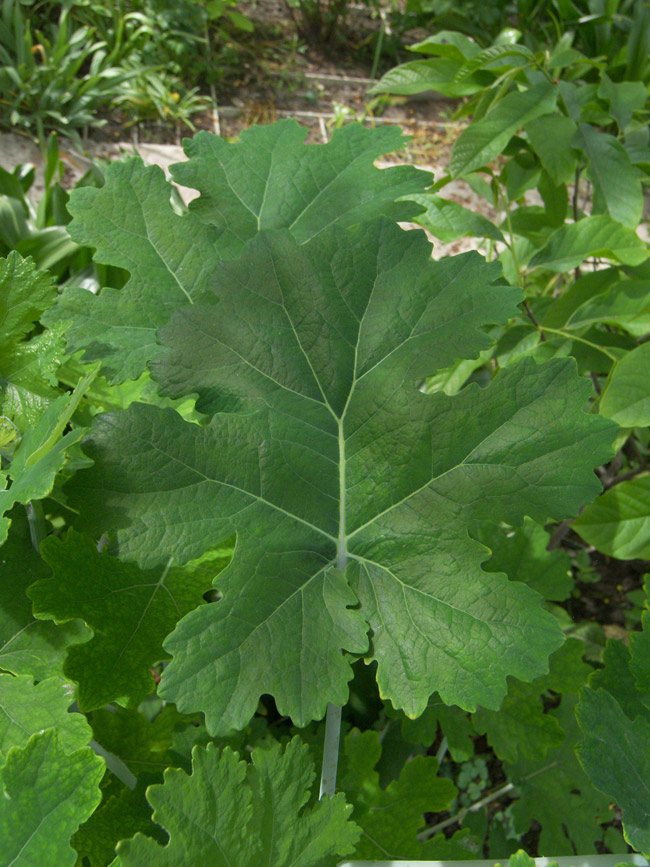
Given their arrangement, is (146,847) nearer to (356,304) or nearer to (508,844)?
(356,304)

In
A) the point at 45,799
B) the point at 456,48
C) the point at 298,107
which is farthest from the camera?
the point at 298,107

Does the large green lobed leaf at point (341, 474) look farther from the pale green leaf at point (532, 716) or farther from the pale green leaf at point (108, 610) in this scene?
the pale green leaf at point (532, 716)

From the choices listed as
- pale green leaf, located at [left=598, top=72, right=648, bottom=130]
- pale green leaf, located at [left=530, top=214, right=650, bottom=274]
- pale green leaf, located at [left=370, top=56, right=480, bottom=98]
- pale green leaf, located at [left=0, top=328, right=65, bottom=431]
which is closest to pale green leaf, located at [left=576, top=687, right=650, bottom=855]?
pale green leaf, located at [left=0, top=328, right=65, bottom=431]

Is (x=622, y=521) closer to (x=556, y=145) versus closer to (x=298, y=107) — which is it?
(x=556, y=145)

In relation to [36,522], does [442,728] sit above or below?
below

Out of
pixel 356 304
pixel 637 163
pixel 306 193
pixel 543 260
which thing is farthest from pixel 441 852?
pixel 637 163

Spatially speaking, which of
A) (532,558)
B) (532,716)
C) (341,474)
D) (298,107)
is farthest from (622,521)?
(298,107)

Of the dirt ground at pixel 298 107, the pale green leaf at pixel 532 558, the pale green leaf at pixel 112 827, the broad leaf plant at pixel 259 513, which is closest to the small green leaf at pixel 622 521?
the pale green leaf at pixel 532 558
